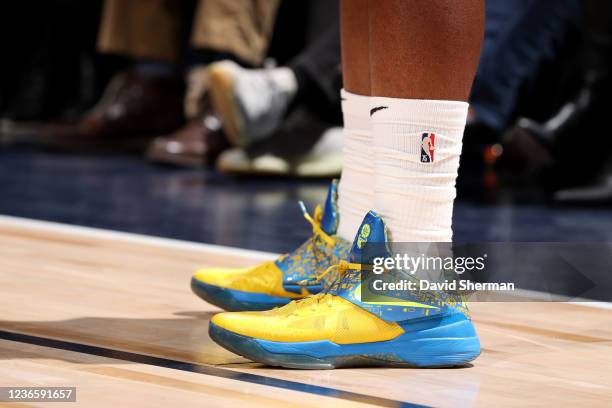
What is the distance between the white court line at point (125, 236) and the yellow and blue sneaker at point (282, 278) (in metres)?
0.34

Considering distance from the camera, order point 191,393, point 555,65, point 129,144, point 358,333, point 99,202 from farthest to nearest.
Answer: point 129,144
point 555,65
point 99,202
point 358,333
point 191,393

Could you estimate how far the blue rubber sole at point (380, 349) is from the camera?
0.97 m

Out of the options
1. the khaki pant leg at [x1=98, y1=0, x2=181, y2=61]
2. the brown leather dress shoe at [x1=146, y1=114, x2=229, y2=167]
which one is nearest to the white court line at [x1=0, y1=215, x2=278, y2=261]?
the brown leather dress shoe at [x1=146, y1=114, x2=229, y2=167]

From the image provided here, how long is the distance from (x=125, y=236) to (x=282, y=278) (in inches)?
22.6

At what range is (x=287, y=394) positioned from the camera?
88 centimetres

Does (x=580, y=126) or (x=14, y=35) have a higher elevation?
(x=14, y=35)

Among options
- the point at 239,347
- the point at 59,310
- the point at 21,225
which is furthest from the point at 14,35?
the point at 239,347

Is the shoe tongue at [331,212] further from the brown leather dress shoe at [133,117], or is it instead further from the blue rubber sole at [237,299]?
the brown leather dress shoe at [133,117]

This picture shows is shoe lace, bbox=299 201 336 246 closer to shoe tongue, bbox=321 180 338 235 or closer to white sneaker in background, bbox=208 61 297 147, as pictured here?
shoe tongue, bbox=321 180 338 235

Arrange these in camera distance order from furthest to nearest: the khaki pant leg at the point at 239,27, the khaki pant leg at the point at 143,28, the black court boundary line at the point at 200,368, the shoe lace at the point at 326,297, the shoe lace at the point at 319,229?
the khaki pant leg at the point at 143,28
the khaki pant leg at the point at 239,27
the shoe lace at the point at 319,229
the shoe lace at the point at 326,297
the black court boundary line at the point at 200,368

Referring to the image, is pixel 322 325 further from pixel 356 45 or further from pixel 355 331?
pixel 356 45

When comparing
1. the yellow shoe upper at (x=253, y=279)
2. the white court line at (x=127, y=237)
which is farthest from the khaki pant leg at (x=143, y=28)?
the yellow shoe upper at (x=253, y=279)

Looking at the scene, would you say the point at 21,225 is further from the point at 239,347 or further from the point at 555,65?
the point at 555,65

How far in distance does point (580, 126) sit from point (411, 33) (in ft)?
4.79
